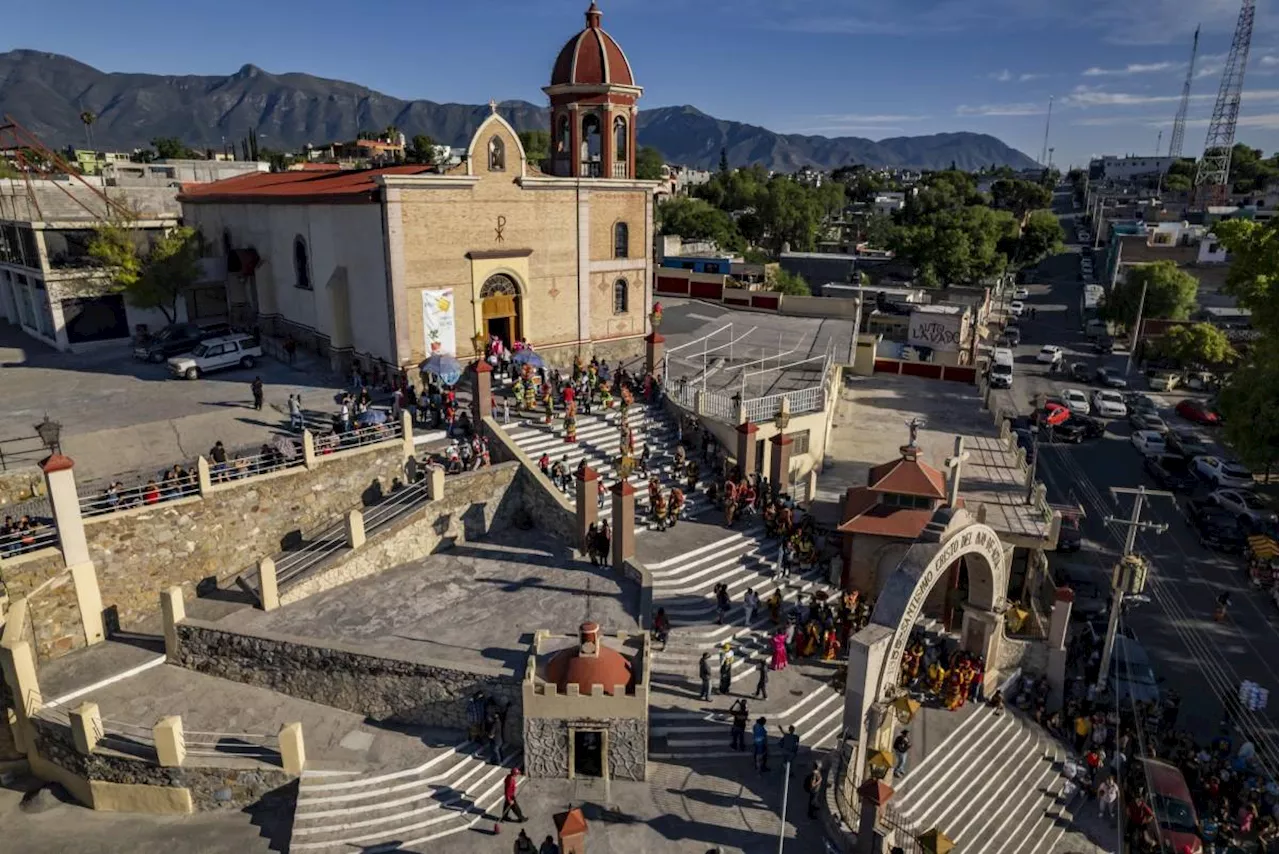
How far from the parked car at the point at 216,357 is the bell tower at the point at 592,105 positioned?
46.9ft

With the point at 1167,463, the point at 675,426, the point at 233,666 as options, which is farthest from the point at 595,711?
the point at 1167,463

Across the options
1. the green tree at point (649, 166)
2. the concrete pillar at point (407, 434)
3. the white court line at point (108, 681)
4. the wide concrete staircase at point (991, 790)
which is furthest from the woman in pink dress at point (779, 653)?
the green tree at point (649, 166)

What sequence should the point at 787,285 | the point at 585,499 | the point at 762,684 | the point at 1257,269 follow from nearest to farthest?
1. the point at 762,684
2. the point at 585,499
3. the point at 1257,269
4. the point at 787,285

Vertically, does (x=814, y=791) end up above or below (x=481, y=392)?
below

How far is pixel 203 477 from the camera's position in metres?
21.5

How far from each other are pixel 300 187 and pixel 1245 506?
4012cm

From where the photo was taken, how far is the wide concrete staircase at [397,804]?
1538 cm

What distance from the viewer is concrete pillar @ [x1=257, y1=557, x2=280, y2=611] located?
20.2m

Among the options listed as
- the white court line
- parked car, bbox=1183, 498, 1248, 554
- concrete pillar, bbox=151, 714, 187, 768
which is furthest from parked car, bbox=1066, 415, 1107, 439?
the white court line

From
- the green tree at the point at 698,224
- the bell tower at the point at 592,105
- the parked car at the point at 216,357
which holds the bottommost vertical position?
the parked car at the point at 216,357

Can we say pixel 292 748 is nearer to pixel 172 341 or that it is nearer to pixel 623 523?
pixel 623 523

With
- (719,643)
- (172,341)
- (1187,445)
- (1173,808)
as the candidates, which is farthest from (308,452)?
(1187,445)

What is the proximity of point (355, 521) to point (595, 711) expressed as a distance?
9318mm

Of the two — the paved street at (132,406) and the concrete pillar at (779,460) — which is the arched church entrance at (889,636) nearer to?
the concrete pillar at (779,460)
